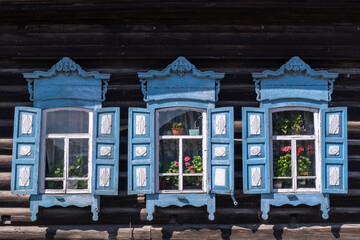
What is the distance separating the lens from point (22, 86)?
19.5ft

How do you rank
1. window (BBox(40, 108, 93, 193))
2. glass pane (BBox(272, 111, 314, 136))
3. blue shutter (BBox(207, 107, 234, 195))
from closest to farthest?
blue shutter (BBox(207, 107, 234, 195))
window (BBox(40, 108, 93, 193))
glass pane (BBox(272, 111, 314, 136))

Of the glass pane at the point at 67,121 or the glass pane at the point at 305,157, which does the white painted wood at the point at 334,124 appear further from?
the glass pane at the point at 67,121

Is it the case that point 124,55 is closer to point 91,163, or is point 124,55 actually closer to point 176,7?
point 176,7

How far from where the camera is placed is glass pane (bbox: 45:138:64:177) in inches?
229

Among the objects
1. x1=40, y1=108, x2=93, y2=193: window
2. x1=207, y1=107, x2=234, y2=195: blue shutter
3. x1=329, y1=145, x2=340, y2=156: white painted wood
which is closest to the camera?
x1=207, y1=107, x2=234, y2=195: blue shutter

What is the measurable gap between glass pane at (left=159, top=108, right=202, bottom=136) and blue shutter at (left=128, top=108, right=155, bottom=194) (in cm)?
33

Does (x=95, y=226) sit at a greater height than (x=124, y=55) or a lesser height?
lesser

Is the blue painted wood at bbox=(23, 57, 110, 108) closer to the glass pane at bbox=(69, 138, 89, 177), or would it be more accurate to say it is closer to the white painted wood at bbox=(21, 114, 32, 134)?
the white painted wood at bbox=(21, 114, 32, 134)

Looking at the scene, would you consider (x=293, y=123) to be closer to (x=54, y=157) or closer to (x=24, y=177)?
(x=54, y=157)

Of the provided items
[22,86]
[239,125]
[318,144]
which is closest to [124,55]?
[22,86]

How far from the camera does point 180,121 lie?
19.4ft

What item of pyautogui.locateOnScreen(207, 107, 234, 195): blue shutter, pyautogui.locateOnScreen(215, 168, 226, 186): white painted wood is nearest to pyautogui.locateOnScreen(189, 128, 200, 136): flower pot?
pyautogui.locateOnScreen(207, 107, 234, 195): blue shutter

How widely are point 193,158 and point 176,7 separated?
2.21 m

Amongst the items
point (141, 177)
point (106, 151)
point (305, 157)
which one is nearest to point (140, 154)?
point (141, 177)
